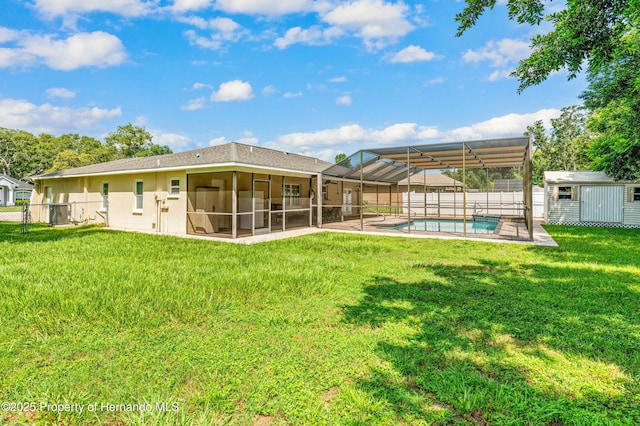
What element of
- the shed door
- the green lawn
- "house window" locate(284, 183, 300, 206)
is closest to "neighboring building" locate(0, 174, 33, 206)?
"house window" locate(284, 183, 300, 206)

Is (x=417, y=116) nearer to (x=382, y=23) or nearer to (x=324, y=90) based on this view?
(x=324, y=90)

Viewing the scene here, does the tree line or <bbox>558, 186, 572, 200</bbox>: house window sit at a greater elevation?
the tree line

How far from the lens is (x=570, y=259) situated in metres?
7.21

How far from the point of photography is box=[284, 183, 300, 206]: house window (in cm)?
1458

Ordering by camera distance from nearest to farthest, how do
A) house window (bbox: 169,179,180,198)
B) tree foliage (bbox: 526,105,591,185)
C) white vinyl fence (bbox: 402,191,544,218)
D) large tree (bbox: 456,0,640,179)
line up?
1. large tree (bbox: 456,0,640,179)
2. house window (bbox: 169,179,180,198)
3. white vinyl fence (bbox: 402,191,544,218)
4. tree foliage (bbox: 526,105,591,185)

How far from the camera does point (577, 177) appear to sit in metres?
15.9

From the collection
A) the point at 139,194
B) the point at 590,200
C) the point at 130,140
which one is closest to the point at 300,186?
the point at 139,194

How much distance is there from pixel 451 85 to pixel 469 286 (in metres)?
15.2

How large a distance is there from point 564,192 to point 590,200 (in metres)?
1.11

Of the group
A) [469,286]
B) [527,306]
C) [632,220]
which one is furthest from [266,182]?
[632,220]

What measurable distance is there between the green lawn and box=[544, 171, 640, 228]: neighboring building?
11.7 m

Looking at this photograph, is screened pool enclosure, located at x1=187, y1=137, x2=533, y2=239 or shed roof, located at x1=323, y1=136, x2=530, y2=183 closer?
shed roof, located at x1=323, y1=136, x2=530, y2=183

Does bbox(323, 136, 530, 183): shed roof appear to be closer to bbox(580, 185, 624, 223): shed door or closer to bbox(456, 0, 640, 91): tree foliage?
bbox(580, 185, 624, 223): shed door

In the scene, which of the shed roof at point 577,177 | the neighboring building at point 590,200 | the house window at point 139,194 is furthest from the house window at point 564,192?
the house window at point 139,194
